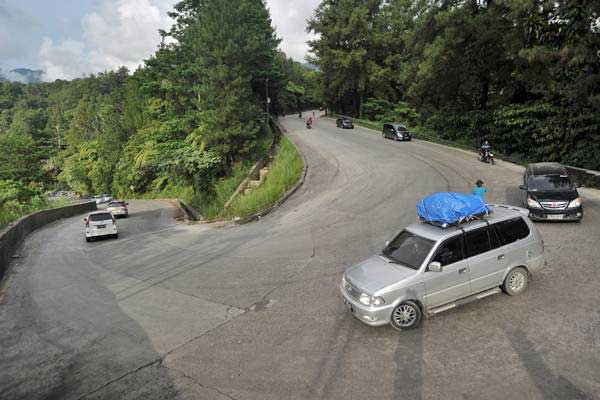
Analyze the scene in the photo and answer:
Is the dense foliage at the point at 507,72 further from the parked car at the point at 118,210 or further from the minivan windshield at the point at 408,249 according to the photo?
the parked car at the point at 118,210

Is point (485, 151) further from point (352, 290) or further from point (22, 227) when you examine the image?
point (22, 227)

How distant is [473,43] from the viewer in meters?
33.7

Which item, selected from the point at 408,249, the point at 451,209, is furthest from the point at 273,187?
the point at 451,209

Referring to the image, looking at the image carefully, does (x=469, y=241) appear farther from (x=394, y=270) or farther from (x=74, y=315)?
(x=74, y=315)

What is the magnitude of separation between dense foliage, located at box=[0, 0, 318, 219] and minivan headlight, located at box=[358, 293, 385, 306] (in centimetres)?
2849

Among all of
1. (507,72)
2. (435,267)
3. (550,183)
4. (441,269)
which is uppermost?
(507,72)

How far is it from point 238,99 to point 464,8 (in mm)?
21146

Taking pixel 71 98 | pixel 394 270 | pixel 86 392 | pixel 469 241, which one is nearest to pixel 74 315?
pixel 86 392

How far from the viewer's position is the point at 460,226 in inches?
Result: 310

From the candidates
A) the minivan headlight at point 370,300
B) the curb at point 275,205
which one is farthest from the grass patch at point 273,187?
the minivan headlight at point 370,300

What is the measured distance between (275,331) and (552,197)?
34.6 feet

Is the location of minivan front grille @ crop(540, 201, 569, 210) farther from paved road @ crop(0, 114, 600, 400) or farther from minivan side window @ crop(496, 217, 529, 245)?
minivan side window @ crop(496, 217, 529, 245)

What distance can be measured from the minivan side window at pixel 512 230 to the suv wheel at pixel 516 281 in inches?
25.6

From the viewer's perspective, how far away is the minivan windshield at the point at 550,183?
13.1 m
